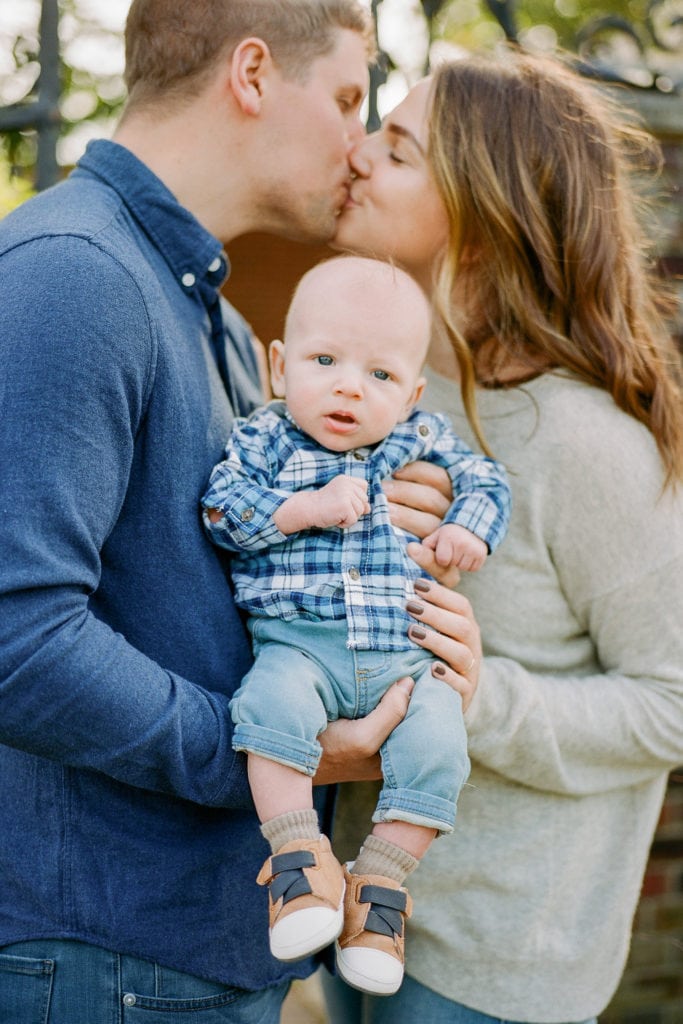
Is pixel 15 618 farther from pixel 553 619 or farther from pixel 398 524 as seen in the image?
pixel 553 619

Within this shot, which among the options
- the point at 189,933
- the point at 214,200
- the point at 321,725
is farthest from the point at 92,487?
the point at 214,200

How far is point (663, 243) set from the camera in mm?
3248

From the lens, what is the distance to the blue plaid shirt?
1.75 meters

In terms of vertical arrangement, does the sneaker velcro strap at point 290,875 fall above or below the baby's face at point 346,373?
below

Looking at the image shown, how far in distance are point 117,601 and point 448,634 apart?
0.57m

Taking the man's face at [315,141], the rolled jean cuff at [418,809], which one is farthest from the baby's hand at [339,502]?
the man's face at [315,141]

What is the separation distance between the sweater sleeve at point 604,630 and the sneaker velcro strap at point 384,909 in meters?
0.43

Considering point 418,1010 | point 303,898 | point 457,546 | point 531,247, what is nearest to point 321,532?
point 457,546

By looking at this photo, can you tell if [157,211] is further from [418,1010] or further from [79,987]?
[418,1010]

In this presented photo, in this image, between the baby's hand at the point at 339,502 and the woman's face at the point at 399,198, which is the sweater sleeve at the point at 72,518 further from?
the woman's face at the point at 399,198

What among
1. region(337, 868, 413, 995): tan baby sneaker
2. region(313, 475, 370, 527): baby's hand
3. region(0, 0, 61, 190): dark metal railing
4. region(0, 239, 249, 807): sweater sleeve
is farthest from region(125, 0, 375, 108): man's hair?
region(337, 868, 413, 995): tan baby sneaker

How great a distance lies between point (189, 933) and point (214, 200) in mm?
1438

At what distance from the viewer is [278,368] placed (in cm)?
199

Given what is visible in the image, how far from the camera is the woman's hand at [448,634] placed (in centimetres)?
180
